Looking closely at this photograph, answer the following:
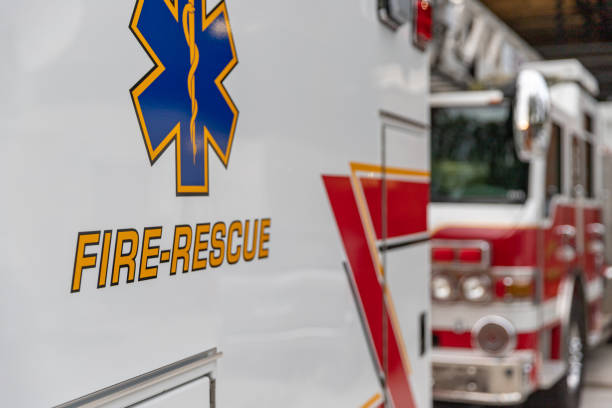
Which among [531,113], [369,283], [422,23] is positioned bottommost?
[369,283]

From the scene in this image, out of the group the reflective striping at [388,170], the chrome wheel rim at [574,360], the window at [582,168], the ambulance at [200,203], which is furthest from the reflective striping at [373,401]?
the window at [582,168]

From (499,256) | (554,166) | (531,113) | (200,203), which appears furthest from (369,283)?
(554,166)

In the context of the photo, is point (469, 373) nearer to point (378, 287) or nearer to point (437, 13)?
point (437, 13)

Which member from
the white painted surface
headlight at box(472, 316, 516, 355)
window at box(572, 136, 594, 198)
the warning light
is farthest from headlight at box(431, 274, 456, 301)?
the white painted surface

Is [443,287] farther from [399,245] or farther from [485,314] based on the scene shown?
[399,245]

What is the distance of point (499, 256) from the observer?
16.3 feet

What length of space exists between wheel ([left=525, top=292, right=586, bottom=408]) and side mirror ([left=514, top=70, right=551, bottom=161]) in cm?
198

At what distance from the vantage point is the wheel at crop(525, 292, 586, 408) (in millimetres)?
5578

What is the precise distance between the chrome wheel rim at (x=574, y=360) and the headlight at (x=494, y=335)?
0.99 metres

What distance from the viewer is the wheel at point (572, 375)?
5578 millimetres

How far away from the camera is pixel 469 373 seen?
4.84m

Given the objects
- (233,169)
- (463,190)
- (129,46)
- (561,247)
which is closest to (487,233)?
(463,190)

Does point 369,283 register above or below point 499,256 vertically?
above

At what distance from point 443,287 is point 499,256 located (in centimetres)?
39
